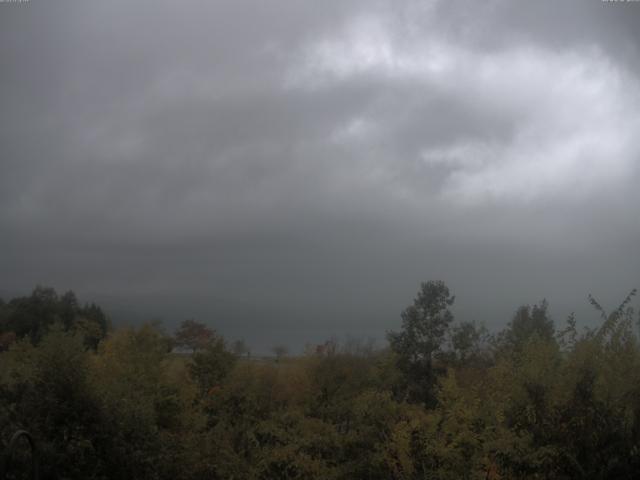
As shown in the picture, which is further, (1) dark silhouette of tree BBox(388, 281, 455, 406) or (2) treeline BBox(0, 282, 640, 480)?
(1) dark silhouette of tree BBox(388, 281, 455, 406)

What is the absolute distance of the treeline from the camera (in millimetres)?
20141

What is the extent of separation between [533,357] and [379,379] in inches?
1137

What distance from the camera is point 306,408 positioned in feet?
160

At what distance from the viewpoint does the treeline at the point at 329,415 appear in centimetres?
2014

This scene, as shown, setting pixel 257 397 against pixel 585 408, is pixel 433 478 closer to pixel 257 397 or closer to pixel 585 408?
pixel 585 408

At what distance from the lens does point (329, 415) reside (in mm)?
46812

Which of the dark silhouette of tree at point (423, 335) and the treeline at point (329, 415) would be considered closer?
the treeline at point (329, 415)

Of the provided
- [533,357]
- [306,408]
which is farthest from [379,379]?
[533,357]

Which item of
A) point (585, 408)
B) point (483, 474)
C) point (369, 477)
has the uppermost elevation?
point (585, 408)

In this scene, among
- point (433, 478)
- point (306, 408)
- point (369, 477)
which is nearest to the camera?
point (433, 478)

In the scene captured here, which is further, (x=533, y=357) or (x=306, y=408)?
(x=306, y=408)

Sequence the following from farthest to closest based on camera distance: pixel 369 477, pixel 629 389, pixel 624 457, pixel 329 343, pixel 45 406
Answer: pixel 329 343 < pixel 369 477 < pixel 45 406 < pixel 629 389 < pixel 624 457

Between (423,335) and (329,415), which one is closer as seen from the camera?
(329,415)

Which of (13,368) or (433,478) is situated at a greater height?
(13,368)
